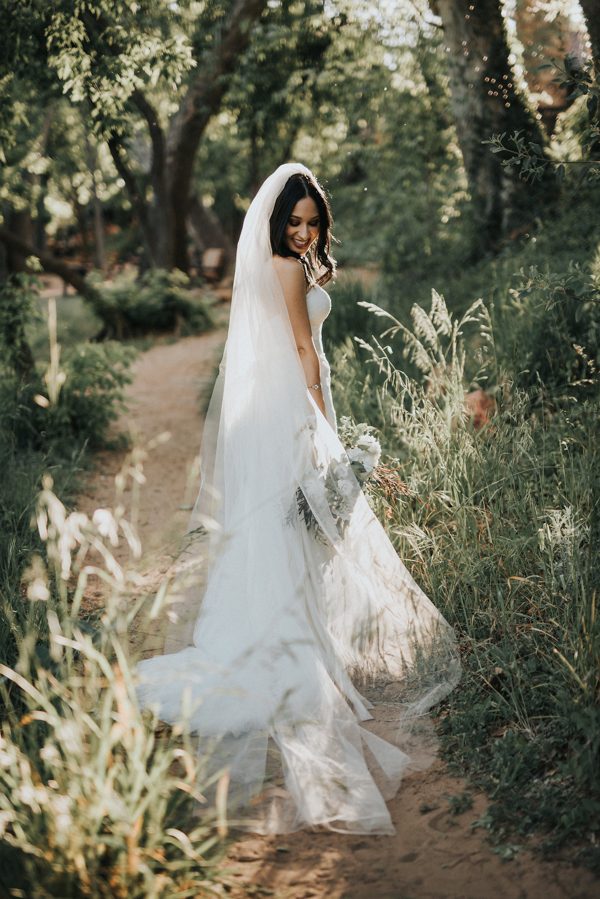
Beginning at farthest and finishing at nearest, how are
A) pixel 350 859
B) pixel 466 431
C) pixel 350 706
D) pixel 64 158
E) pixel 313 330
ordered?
pixel 64 158 < pixel 466 431 < pixel 313 330 < pixel 350 706 < pixel 350 859

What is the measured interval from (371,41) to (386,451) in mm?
8538

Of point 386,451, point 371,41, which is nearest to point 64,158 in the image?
point 371,41

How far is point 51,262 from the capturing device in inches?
410

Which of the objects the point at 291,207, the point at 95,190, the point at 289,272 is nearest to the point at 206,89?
the point at 291,207

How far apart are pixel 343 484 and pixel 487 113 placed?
643cm

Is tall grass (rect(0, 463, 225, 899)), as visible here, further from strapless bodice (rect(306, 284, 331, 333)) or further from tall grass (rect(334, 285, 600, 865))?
strapless bodice (rect(306, 284, 331, 333))

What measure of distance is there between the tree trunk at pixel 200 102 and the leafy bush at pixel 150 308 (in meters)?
0.90

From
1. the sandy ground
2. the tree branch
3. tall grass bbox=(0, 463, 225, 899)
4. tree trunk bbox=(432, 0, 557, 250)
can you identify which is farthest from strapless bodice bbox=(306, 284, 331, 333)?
the tree branch

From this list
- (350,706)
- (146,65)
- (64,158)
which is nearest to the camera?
(350,706)

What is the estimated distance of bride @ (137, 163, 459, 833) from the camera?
3367 mm

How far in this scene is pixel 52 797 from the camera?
220cm

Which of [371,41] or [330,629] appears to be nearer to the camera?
[330,629]

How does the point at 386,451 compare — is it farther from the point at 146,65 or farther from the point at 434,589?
the point at 146,65

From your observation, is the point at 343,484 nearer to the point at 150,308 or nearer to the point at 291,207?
the point at 291,207
